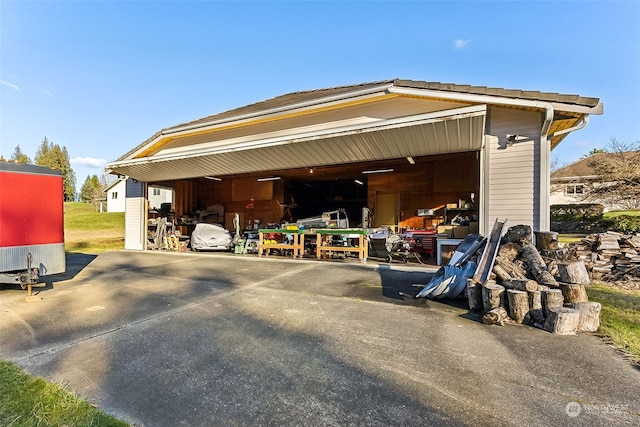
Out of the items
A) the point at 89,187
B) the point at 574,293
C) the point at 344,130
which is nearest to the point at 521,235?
the point at 574,293

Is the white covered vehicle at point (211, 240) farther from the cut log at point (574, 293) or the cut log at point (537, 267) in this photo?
the cut log at point (574, 293)

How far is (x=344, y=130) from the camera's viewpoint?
7629 millimetres

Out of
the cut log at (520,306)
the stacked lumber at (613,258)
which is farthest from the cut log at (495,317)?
the stacked lumber at (613,258)

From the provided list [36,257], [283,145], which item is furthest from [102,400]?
[283,145]

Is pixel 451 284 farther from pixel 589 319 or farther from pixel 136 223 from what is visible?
pixel 136 223

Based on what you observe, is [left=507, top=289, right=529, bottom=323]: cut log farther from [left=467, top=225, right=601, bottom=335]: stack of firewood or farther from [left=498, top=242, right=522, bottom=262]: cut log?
[left=498, top=242, right=522, bottom=262]: cut log

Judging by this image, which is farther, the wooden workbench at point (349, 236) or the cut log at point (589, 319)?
the wooden workbench at point (349, 236)

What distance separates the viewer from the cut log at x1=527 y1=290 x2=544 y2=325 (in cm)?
377

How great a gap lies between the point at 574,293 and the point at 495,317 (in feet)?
3.62

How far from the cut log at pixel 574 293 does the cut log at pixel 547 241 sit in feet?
4.87

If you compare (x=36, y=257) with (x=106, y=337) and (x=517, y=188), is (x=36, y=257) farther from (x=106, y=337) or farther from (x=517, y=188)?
(x=517, y=188)

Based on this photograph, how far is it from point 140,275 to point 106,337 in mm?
4173

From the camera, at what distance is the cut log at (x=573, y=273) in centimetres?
384

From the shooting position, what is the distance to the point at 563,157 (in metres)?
28.8
